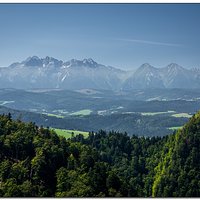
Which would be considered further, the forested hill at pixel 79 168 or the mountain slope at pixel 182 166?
the mountain slope at pixel 182 166

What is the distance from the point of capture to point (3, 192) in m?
25.9

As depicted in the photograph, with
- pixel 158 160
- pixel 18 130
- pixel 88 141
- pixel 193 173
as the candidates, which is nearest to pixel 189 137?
pixel 193 173

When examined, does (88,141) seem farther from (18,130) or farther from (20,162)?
(20,162)

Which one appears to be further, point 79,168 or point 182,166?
point 182,166

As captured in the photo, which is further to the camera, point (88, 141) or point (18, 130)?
point (88, 141)

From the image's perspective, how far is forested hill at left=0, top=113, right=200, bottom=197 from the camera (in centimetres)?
2958

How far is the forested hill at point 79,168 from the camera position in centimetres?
2958

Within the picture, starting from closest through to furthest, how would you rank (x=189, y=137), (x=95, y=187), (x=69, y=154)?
(x=95, y=187), (x=69, y=154), (x=189, y=137)

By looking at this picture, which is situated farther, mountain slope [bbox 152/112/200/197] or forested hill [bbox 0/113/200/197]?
mountain slope [bbox 152/112/200/197]

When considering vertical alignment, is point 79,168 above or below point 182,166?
above

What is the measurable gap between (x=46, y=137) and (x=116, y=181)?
9.09 meters

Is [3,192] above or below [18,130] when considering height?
below

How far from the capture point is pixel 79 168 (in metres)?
34.9

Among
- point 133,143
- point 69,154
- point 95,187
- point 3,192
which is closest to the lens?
point 3,192
